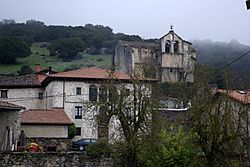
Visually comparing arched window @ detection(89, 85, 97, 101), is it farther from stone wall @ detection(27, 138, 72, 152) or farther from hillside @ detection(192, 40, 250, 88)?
hillside @ detection(192, 40, 250, 88)

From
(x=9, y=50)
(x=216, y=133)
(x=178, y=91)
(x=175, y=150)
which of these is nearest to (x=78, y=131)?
(x=178, y=91)

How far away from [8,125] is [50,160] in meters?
6.48

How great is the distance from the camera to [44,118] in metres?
42.2

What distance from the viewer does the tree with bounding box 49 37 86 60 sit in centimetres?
10700

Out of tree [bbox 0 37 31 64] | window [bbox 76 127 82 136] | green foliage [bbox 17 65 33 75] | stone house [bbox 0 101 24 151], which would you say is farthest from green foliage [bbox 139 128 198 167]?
tree [bbox 0 37 31 64]

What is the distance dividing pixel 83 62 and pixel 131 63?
28.4 m

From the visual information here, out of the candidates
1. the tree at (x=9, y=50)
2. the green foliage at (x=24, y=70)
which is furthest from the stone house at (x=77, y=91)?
the tree at (x=9, y=50)

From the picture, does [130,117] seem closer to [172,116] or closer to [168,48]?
[172,116]

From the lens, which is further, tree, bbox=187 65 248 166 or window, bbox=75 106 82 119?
window, bbox=75 106 82 119

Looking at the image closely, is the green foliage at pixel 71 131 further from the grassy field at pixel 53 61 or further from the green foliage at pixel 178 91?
the grassy field at pixel 53 61

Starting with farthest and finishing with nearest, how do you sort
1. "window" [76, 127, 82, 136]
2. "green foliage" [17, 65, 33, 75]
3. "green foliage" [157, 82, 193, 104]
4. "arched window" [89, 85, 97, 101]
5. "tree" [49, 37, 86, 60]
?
"tree" [49, 37, 86, 60]
"green foliage" [17, 65, 33, 75]
"arched window" [89, 85, 97, 101]
"green foliage" [157, 82, 193, 104]
"window" [76, 127, 82, 136]

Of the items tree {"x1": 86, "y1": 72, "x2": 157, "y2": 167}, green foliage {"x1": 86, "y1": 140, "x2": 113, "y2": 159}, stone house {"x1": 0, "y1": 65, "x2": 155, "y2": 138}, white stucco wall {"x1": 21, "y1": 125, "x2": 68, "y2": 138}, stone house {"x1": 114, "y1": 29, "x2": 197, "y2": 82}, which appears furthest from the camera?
stone house {"x1": 114, "y1": 29, "x2": 197, "y2": 82}

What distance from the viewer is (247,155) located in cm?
2528

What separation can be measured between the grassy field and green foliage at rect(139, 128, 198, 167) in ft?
221
